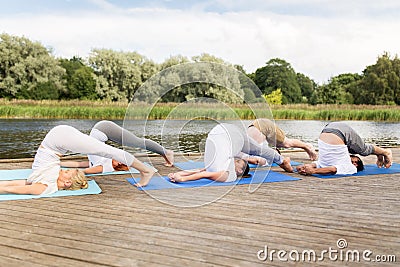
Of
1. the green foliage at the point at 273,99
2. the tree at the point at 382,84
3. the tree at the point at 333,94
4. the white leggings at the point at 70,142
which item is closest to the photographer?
the white leggings at the point at 70,142

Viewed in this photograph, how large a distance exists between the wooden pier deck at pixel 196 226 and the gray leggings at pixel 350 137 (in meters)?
1.07

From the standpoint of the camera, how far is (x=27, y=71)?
3366 cm

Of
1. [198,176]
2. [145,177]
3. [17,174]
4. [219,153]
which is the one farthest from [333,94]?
[145,177]

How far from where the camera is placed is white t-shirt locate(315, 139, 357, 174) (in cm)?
518

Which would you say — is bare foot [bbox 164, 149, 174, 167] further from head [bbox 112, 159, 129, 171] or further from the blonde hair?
the blonde hair

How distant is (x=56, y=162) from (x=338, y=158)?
3212mm

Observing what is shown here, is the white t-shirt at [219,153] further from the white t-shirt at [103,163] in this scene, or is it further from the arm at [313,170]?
the white t-shirt at [103,163]

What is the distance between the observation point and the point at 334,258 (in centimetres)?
242

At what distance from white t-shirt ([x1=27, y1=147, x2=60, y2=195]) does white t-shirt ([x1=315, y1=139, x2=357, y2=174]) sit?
3.09 m

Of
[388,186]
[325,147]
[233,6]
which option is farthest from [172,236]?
[233,6]

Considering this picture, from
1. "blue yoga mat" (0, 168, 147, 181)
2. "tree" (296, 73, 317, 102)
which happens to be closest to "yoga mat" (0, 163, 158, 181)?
"blue yoga mat" (0, 168, 147, 181)

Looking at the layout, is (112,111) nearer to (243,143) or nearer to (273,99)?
(273,99)

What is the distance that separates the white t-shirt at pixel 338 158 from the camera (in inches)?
204

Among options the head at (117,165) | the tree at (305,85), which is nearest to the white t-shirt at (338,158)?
the head at (117,165)
